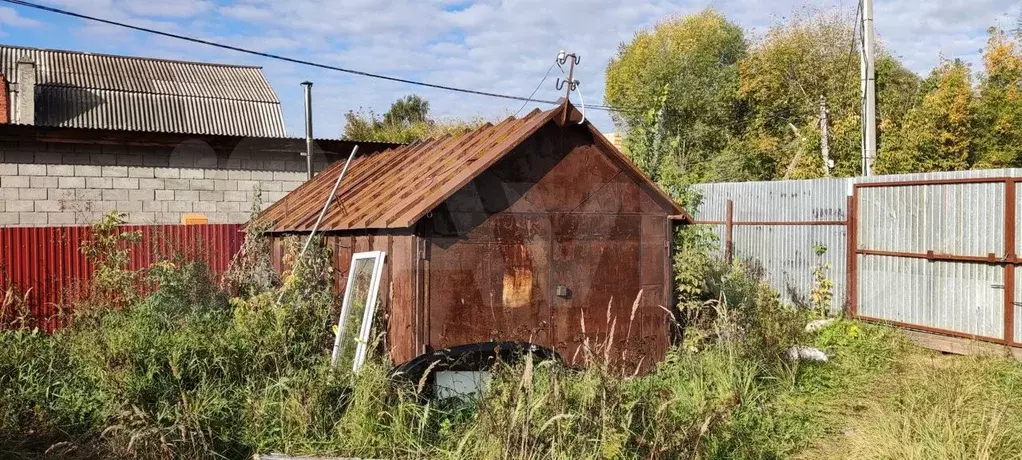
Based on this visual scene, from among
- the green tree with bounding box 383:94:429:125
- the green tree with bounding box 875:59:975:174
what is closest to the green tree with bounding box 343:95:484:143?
the green tree with bounding box 383:94:429:125

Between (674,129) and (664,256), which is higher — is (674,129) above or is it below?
above

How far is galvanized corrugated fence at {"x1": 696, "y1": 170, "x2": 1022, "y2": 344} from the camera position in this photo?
30.3ft

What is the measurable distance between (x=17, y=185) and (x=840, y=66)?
27.9 metres

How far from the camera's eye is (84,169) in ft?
43.7

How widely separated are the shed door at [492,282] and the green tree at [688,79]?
2245 cm

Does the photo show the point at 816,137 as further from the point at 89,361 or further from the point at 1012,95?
the point at 89,361

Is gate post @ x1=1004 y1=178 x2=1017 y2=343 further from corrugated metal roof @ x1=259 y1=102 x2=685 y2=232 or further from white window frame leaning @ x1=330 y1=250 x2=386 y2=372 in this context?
white window frame leaning @ x1=330 y1=250 x2=386 y2=372

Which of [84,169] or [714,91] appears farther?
[714,91]

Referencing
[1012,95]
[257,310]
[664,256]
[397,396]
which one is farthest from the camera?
[1012,95]

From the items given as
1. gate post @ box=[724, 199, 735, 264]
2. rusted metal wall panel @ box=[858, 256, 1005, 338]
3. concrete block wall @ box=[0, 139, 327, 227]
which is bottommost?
rusted metal wall panel @ box=[858, 256, 1005, 338]

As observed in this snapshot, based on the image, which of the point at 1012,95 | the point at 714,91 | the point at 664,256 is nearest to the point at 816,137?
the point at 1012,95

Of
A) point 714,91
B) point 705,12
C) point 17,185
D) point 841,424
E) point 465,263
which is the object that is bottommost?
point 841,424

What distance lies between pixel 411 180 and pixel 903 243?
6.43m

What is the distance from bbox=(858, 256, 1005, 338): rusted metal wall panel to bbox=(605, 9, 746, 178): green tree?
18441mm
